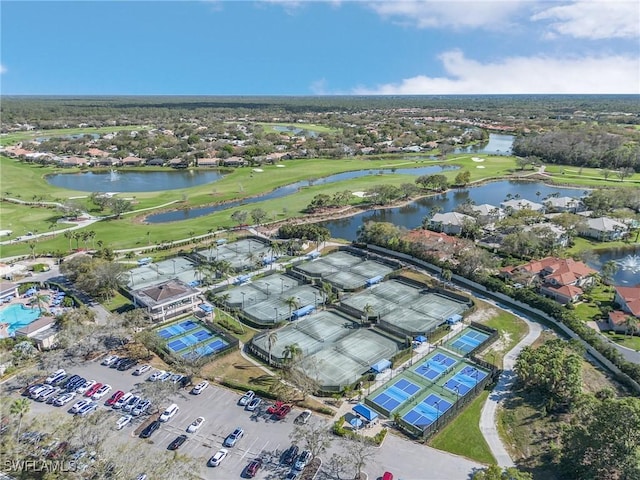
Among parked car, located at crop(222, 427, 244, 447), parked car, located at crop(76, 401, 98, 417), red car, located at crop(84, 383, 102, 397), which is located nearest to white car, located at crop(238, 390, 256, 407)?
parked car, located at crop(222, 427, 244, 447)

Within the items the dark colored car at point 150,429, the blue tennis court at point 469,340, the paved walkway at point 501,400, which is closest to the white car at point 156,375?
the dark colored car at point 150,429

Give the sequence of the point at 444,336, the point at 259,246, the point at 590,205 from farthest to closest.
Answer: the point at 590,205, the point at 259,246, the point at 444,336

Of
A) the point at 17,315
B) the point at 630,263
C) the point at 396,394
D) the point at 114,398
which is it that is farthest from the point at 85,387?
the point at 630,263

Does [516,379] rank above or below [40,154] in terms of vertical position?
below

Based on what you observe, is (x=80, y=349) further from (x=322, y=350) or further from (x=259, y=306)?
(x=322, y=350)

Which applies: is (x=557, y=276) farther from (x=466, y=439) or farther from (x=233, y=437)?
(x=233, y=437)

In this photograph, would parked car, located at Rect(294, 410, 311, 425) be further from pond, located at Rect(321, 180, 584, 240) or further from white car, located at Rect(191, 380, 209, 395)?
pond, located at Rect(321, 180, 584, 240)

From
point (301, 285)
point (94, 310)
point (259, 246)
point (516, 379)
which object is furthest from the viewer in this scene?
point (259, 246)

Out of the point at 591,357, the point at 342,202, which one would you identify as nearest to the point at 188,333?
the point at 591,357

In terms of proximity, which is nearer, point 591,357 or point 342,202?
point 591,357
